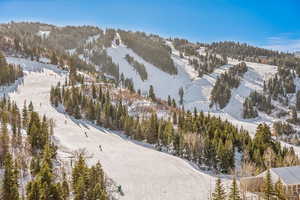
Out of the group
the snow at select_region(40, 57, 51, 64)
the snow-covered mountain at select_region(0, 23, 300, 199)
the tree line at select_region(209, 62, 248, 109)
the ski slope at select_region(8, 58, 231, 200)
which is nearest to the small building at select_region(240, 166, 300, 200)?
the snow-covered mountain at select_region(0, 23, 300, 199)

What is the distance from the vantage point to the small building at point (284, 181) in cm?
4278

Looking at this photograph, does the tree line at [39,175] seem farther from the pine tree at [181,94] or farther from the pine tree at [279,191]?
the pine tree at [181,94]

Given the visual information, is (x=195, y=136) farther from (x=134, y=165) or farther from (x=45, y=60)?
(x=45, y=60)

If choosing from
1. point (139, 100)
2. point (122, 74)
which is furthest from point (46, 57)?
point (139, 100)

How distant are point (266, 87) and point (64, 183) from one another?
550ft

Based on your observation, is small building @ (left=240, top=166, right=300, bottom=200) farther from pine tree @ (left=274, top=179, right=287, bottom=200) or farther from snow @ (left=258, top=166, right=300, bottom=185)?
pine tree @ (left=274, top=179, right=287, bottom=200)

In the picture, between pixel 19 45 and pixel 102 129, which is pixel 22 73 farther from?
pixel 102 129

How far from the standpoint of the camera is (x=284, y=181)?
4334 centimetres

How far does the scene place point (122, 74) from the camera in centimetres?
19500

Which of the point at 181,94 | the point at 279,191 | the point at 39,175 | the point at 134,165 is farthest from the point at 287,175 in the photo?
the point at 181,94

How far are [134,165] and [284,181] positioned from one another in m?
26.5

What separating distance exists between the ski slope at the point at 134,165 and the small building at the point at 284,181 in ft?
21.4

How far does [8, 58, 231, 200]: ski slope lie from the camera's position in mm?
43812

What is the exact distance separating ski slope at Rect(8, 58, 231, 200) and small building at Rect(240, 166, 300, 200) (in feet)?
21.4
